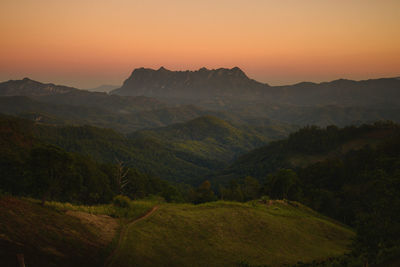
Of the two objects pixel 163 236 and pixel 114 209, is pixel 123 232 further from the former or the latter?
pixel 114 209

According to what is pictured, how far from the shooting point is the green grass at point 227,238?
88.9ft

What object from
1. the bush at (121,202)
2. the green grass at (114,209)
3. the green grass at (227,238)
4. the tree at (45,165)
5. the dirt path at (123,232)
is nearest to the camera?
the dirt path at (123,232)

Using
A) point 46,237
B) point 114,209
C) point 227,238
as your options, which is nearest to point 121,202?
point 114,209

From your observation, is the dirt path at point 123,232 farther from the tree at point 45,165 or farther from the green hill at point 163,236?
the tree at point 45,165

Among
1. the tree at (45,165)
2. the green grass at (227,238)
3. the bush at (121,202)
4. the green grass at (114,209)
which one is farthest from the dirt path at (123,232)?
the tree at (45,165)

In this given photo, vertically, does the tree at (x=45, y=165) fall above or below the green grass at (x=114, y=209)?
above

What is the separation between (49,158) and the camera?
33750mm

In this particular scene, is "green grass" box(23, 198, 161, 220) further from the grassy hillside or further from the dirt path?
the grassy hillside

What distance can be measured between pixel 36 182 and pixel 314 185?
99231mm

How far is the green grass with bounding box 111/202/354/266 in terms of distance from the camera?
27094mm

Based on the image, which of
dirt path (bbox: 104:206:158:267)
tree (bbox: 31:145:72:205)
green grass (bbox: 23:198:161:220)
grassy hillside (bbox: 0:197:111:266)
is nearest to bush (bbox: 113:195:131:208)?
green grass (bbox: 23:198:161:220)

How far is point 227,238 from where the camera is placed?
114ft

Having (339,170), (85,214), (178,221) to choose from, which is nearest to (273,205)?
(178,221)

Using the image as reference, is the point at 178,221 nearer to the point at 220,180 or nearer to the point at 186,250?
the point at 186,250
